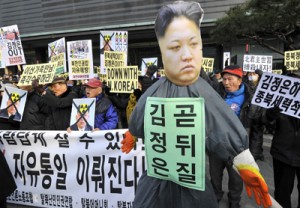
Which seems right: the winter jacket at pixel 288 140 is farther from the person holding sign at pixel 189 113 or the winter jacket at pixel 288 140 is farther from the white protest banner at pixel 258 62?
the white protest banner at pixel 258 62

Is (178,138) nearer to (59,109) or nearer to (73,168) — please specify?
(73,168)

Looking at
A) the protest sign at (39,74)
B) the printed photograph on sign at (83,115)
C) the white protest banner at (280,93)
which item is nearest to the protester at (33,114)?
the protest sign at (39,74)

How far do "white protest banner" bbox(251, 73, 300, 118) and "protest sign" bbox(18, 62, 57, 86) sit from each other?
10.3 ft

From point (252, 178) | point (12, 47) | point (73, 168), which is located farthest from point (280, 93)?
point (12, 47)

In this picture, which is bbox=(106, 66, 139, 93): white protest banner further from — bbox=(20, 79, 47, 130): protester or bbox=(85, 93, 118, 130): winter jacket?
bbox=(20, 79, 47, 130): protester

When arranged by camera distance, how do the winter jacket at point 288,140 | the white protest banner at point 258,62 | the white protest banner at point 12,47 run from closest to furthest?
the winter jacket at point 288,140, the white protest banner at point 12,47, the white protest banner at point 258,62

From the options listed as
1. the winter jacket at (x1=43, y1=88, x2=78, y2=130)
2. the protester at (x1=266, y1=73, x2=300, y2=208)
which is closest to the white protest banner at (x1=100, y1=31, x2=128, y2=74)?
the winter jacket at (x1=43, y1=88, x2=78, y2=130)

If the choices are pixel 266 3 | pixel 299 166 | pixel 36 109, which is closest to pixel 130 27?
pixel 266 3

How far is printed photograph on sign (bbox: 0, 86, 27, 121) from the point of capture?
4.48 m

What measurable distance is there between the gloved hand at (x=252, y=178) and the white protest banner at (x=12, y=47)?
5.30 meters

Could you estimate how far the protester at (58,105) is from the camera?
4438 millimetres

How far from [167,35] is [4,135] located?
3.15 m

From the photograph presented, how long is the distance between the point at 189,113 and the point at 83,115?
2.45m

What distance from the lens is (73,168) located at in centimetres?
397
